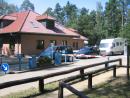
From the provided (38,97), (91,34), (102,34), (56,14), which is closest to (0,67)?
(38,97)

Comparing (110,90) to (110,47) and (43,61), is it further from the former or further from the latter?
(110,47)

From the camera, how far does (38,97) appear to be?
37.2 ft

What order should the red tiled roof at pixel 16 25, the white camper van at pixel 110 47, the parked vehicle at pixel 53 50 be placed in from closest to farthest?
1. the parked vehicle at pixel 53 50
2. the red tiled roof at pixel 16 25
3. the white camper van at pixel 110 47

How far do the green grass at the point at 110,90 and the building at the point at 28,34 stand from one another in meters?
27.8

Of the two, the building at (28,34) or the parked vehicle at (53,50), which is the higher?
the building at (28,34)

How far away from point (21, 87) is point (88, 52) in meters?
26.7

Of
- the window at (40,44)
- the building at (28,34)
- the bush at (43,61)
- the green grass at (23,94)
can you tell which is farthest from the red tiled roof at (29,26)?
the green grass at (23,94)

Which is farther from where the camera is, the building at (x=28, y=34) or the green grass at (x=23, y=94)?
the building at (x=28, y=34)

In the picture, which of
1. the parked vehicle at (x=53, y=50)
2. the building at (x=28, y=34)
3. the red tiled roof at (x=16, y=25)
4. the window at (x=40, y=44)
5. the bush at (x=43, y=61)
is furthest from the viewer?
the window at (x=40, y=44)

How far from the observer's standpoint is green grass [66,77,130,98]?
11344 millimetres

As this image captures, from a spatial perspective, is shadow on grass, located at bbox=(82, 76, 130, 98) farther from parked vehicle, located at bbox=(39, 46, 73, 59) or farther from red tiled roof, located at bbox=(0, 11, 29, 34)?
red tiled roof, located at bbox=(0, 11, 29, 34)

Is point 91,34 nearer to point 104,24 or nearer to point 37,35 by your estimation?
point 104,24

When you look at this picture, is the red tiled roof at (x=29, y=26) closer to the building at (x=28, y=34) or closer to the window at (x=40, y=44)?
the building at (x=28, y=34)

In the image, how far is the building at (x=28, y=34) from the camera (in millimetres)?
42469
